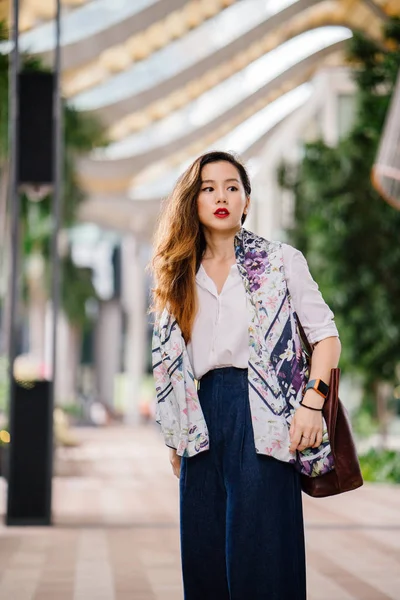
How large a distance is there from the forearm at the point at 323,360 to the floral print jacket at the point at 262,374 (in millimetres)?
44

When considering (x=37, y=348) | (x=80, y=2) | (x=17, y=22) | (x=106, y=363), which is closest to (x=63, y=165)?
(x=80, y=2)

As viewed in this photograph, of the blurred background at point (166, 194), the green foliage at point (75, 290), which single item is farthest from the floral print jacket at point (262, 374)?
the green foliage at point (75, 290)

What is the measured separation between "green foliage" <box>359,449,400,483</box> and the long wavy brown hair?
10277 millimetres

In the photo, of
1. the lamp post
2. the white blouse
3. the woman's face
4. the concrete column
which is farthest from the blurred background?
the concrete column

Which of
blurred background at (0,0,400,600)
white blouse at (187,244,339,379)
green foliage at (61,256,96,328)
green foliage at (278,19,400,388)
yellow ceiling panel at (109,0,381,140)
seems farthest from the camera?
green foliage at (61,256,96,328)

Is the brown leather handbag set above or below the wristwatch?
below

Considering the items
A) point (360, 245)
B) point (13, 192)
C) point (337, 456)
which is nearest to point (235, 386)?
point (337, 456)

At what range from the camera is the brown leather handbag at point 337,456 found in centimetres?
269

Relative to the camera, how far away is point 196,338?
9.17ft

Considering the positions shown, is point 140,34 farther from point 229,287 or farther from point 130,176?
point 229,287

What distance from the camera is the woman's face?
111 inches

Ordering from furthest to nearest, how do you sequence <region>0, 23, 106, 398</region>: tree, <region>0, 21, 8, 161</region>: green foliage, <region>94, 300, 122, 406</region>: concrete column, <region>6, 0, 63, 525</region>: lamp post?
<region>94, 300, 122, 406</region>: concrete column
<region>0, 23, 106, 398</region>: tree
<region>0, 21, 8, 161</region>: green foliage
<region>6, 0, 63, 525</region>: lamp post

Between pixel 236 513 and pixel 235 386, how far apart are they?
0.30 m

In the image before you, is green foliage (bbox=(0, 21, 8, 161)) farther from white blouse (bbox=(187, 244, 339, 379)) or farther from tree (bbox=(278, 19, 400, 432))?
white blouse (bbox=(187, 244, 339, 379))
